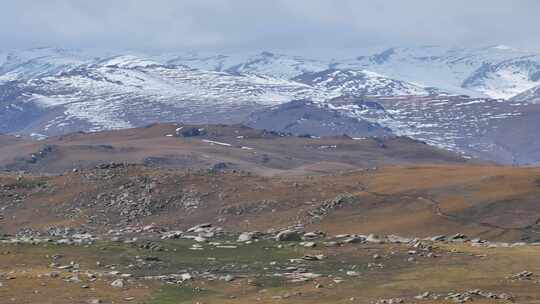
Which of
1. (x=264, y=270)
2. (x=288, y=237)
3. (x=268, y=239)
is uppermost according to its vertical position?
(x=264, y=270)

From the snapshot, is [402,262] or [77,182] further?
[77,182]

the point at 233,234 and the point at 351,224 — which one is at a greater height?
the point at 233,234

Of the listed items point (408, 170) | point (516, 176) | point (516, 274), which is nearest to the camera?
point (516, 274)

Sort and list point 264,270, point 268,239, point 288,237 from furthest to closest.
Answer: point 268,239 < point 288,237 < point 264,270

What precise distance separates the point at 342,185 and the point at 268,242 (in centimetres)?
5350

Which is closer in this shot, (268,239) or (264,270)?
(264,270)

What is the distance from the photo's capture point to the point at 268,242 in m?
69.4

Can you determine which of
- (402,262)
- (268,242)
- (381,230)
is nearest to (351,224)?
(381,230)

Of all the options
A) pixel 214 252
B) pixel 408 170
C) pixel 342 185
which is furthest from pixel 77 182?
pixel 214 252

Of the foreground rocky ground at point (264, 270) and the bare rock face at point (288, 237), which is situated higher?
the foreground rocky ground at point (264, 270)

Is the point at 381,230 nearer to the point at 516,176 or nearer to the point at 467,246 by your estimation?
the point at 516,176

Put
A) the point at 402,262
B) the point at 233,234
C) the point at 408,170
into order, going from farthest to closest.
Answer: the point at 408,170
the point at 233,234
the point at 402,262

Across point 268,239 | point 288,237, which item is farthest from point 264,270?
point 268,239

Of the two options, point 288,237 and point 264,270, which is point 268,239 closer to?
point 288,237
